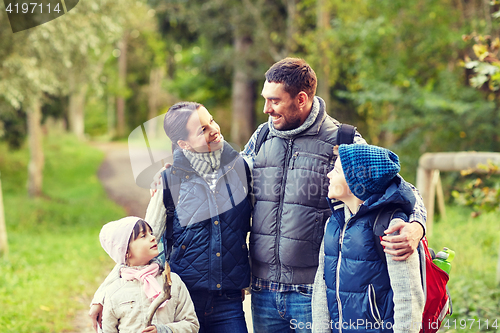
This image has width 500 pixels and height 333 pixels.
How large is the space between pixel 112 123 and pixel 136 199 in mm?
35959

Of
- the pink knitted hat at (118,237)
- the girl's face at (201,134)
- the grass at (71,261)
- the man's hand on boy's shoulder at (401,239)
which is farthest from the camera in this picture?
the grass at (71,261)

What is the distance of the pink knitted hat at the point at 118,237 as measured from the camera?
237 centimetres

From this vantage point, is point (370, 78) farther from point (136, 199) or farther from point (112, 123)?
point (112, 123)

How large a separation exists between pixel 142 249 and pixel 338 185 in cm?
105

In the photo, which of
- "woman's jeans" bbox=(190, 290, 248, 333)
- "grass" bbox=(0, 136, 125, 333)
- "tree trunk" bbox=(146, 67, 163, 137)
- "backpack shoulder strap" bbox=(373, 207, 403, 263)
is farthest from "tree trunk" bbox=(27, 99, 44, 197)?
"tree trunk" bbox=(146, 67, 163, 137)

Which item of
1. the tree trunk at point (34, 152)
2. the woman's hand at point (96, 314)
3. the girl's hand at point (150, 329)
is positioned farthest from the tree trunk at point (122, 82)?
the girl's hand at point (150, 329)

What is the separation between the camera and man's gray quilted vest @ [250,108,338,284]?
97.8 inches

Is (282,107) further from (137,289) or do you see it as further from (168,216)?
(137,289)

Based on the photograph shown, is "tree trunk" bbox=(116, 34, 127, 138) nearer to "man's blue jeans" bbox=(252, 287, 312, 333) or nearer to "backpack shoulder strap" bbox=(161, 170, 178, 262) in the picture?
"backpack shoulder strap" bbox=(161, 170, 178, 262)

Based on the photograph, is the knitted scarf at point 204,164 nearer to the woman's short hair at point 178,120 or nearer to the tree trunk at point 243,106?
the woman's short hair at point 178,120

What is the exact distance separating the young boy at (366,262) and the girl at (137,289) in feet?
2.36

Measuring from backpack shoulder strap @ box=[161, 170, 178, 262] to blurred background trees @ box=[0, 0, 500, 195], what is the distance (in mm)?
2783

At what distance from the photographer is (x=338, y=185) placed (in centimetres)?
227

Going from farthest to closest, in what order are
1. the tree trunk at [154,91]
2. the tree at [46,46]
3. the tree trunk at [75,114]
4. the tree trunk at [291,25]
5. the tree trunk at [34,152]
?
the tree trunk at [154,91]
the tree trunk at [75,114]
the tree trunk at [34,152]
the tree trunk at [291,25]
the tree at [46,46]
